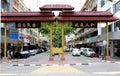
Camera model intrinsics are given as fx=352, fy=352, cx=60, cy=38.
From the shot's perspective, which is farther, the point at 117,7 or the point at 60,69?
the point at 117,7

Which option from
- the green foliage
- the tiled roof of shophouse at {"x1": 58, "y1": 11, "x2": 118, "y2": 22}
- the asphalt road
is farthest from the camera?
the green foliage

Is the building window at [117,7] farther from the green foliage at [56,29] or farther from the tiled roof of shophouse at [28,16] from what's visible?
the green foliage at [56,29]

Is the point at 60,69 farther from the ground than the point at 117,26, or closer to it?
closer to it

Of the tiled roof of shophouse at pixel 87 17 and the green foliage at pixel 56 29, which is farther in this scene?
the green foliage at pixel 56 29

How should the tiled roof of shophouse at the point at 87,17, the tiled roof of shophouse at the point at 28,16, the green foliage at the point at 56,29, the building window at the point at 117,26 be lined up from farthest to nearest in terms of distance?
the green foliage at the point at 56,29, the building window at the point at 117,26, the tiled roof of shophouse at the point at 87,17, the tiled roof of shophouse at the point at 28,16

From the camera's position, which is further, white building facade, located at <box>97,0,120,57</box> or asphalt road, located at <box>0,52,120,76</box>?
white building facade, located at <box>97,0,120,57</box>

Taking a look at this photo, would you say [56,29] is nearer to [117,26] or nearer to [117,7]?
[117,7]

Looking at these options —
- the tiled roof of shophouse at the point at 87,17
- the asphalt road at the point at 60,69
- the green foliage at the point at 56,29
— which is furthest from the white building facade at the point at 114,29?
the green foliage at the point at 56,29

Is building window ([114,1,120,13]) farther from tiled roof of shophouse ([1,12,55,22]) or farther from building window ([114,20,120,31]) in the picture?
tiled roof of shophouse ([1,12,55,22])

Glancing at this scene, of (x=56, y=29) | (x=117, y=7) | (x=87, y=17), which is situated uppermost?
(x=117, y=7)

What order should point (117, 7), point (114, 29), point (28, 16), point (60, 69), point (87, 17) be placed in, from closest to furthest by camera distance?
point (60, 69), point (28, 16), point (87, 17), point (117, 7), point (114, 29)

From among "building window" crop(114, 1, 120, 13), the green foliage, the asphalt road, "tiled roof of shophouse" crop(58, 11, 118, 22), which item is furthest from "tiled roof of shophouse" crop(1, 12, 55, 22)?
the green foliage

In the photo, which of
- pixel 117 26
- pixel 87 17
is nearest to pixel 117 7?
pixel 117 26

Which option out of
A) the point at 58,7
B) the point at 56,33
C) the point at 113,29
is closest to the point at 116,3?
the point at 113,29
